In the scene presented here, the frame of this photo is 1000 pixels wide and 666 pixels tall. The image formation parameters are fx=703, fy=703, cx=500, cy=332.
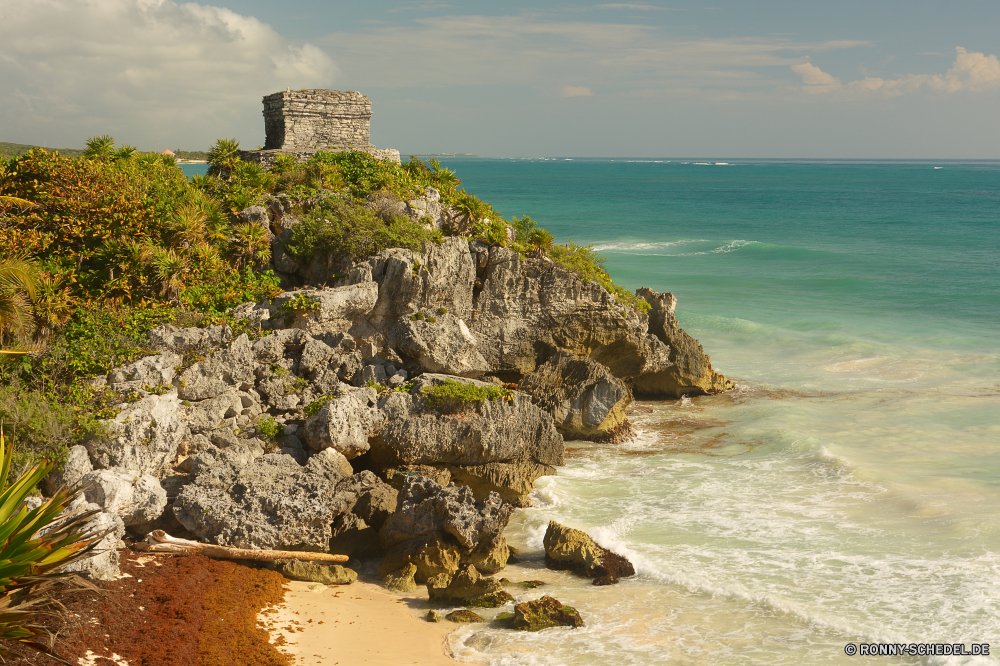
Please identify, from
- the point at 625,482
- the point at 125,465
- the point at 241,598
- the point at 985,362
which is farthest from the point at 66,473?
the point at 985,362

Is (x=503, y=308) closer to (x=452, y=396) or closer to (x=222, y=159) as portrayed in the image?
(x=452, y=396)

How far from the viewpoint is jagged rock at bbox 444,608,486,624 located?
8.66 metres

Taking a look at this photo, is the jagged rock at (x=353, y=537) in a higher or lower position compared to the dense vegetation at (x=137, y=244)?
lower

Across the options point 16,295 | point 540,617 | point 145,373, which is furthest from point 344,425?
point 16,295

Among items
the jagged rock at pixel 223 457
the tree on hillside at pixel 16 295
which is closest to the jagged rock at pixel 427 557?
the jagged rock at pixel 223 457

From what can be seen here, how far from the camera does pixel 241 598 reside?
28.0 feet

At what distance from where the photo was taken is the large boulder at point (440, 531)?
962 centimetres

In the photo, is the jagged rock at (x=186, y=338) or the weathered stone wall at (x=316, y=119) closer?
the jagged rock at (x=186, y=338)

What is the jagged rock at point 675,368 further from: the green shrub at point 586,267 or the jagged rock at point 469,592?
the jagged rock at point 469,592

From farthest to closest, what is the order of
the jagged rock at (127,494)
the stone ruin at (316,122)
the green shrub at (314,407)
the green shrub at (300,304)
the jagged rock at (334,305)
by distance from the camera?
the stone ruin at (316,122) < the jagged rock at (334,305) < the green shrub at (300,304) < the green shrub at (314,407) < the jagged rock at (127,494)

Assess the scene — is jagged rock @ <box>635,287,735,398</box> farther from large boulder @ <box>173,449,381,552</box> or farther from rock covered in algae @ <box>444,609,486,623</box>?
rock covered in algae @ <box>444,609,486,623</box>

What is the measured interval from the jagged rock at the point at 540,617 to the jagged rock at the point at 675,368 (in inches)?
392

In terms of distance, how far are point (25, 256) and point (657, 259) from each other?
105ft

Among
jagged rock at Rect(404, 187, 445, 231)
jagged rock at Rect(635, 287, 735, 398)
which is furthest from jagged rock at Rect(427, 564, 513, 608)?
jagged rock at Rect(635, 287, 735, 398)
